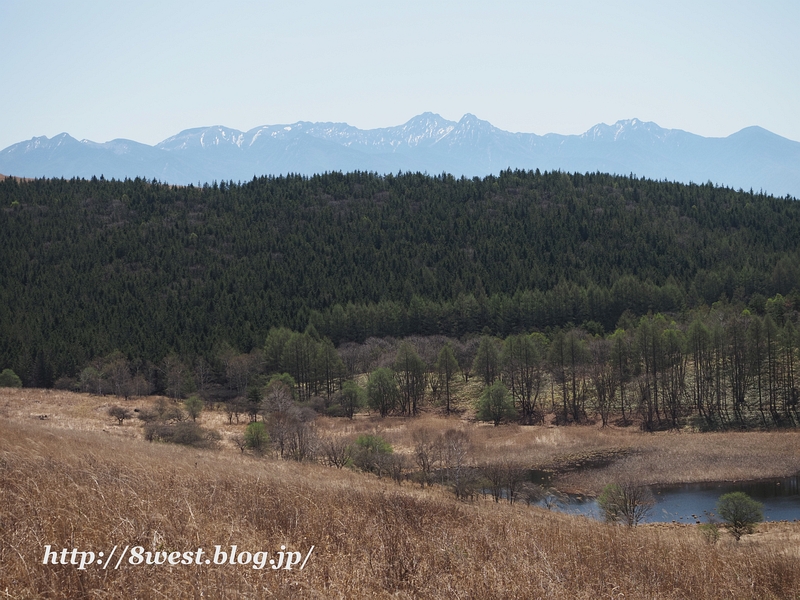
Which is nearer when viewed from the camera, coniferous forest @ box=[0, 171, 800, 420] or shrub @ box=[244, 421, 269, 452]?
shrub @ box=[244, 421, 269, 452]

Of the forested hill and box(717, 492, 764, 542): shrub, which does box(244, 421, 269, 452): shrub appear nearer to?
box(717, 492, 764, 542): shrub

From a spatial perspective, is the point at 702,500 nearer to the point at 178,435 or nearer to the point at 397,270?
the point at 178,435

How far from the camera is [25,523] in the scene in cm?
834

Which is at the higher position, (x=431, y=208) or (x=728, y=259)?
(x=431, y=208)

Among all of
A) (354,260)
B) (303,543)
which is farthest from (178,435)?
(354,260)

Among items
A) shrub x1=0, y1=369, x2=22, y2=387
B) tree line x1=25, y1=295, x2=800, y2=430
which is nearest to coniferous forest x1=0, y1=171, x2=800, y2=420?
tree line x1=25, y1=295, x2=800, y2=430

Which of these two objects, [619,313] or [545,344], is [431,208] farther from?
[545,344]

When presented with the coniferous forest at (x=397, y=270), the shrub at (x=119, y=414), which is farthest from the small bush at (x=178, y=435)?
the coniferous forest at (x=397, y=270)

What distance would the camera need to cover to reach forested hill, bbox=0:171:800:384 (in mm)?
112750

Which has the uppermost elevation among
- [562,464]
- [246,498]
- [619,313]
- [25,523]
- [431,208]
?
[431,208]

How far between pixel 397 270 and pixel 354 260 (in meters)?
12.6

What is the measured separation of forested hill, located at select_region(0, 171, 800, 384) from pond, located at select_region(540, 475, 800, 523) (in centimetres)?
6161

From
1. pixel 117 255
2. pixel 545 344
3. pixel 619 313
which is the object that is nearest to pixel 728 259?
pixel 619 313

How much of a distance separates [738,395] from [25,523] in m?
73.6
